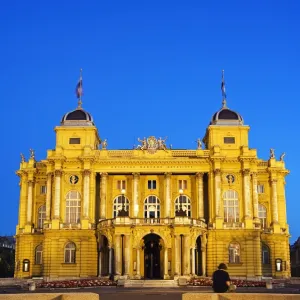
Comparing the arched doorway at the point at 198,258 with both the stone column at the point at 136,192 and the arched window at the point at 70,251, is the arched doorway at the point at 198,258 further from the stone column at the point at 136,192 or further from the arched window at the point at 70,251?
the arched window at the point at 70,251

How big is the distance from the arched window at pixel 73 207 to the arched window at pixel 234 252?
21.6 meters

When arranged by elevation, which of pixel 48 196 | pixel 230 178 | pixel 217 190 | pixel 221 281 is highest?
pixel 230 178

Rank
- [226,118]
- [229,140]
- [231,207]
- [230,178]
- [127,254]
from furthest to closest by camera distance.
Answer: [226,118]
[229,140]
[230,178]
[231,207]
[127,254]

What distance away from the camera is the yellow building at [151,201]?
79.6 metres

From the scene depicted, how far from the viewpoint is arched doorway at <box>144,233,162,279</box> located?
3100 inches

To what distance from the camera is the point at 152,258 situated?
79.3 m

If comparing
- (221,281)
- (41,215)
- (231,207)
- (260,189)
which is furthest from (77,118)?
(221,281)

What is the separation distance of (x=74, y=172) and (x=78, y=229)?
27.4 feet

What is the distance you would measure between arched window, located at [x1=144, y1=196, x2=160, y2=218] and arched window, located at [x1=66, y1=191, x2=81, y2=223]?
967cm

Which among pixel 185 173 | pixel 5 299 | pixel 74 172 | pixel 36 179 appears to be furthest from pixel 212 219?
pixel 5 299

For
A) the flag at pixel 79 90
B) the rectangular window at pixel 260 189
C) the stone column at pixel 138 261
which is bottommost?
the stone column at pixel 138 261

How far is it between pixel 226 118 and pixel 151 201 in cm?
1669

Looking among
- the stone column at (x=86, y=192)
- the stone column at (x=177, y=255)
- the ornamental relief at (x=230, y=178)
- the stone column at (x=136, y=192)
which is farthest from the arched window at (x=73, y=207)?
the ornamental relief at (x=230, y=178)

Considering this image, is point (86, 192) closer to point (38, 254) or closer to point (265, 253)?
point (38, 254)
